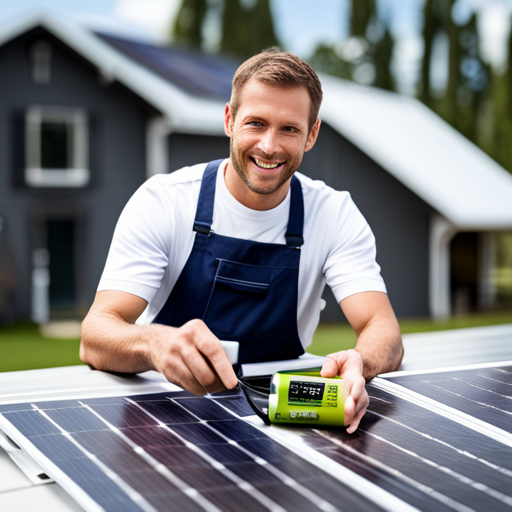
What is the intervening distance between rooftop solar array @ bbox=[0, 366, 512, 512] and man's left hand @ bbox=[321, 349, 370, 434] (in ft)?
0.09

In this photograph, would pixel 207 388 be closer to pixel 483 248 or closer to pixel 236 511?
pixel 236 511

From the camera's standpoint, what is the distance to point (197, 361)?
1.55m

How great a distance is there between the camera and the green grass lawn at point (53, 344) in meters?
10.0

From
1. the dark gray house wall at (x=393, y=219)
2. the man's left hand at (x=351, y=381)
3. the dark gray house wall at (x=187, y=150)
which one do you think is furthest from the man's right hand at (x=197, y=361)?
the dark gray house wall at (x=393, y=219)

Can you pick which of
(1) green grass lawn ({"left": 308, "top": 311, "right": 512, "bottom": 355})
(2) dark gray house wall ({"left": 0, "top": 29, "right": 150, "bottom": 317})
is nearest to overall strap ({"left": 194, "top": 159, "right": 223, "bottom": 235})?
(1) green grass lawn ({"left": 308, "top": 311, "right": 512, "bottom": 355})

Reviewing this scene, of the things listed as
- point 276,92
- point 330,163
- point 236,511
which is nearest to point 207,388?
point 236,511

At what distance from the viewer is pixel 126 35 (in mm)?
16969

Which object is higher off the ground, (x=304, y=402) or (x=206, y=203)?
(x=206, y=203)

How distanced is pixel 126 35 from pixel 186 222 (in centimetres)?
1560

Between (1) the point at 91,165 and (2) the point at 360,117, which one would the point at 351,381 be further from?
(2) the point at 360,117

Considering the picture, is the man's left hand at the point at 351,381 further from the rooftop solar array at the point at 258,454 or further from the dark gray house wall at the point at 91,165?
the dark gray house wall at the point at 91,165

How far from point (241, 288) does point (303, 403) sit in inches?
36.6

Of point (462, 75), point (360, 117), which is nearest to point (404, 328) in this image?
point (360, 117)

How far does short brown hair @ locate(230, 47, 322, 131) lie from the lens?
2180mm
